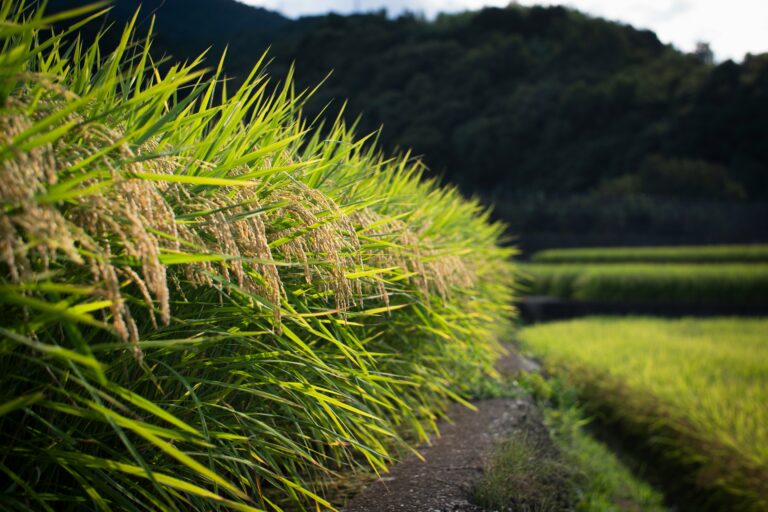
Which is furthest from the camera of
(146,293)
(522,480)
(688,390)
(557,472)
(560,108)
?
(560,108)

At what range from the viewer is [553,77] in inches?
1326

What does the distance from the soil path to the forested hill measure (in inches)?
835

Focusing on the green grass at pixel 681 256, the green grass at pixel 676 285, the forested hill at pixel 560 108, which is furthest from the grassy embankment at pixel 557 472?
the forested hill at pixel 560 108

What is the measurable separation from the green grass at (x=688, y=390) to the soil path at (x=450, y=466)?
1257mm

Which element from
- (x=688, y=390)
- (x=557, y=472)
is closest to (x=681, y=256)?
(x=688, y=390)

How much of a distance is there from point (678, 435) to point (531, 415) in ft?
4.86

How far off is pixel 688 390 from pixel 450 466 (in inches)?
112

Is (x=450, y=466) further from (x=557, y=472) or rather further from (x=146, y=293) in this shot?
(x=146, y=293)

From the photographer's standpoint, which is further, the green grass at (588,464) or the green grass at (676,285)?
the green grass at (676,285)

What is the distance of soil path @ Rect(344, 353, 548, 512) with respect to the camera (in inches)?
64.4

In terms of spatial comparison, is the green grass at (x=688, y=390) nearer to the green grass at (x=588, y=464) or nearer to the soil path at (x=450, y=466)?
the green grass at (x=588, y=464)

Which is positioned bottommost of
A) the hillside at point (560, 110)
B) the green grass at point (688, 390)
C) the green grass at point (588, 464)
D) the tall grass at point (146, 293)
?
the green grass at point (588, 464)

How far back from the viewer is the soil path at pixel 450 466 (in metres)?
1.64

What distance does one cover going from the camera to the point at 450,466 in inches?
77.0
